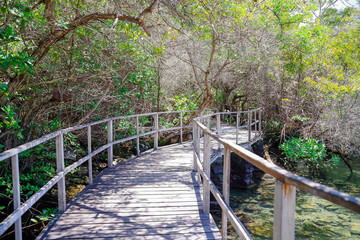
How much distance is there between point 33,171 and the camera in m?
6.22

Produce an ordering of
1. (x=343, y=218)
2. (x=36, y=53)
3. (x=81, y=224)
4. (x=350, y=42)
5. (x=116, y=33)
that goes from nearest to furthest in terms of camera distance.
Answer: (x=81, y=224), (x=36, y=53), (x=116, y=33), (x=343, y=218), (x=350, y=42)

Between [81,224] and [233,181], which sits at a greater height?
[81,224]

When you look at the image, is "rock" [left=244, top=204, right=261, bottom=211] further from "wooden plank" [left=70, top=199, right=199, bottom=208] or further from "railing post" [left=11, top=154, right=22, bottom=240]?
"railing post" [left=11, top=154, right=22, bottom=240]

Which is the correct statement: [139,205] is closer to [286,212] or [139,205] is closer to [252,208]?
[286,212]

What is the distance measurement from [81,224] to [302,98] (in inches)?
502

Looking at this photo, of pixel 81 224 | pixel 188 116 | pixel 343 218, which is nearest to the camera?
pixel 81 224

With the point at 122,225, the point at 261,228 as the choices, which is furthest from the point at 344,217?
the point at 122,225

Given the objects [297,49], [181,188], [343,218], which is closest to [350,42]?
[297,49]

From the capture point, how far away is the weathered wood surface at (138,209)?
3.59 metres

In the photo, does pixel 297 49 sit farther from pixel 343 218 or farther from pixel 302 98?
pixel 343 218

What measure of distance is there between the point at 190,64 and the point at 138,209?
9.38 meters

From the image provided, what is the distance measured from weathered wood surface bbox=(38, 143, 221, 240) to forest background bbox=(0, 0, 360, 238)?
6.84ft

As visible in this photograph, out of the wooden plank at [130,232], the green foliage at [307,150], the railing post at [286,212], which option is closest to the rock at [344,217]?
the green foliage at [307,150]

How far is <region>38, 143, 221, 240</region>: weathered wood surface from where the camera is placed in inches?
141
